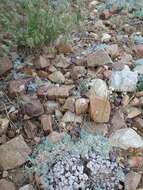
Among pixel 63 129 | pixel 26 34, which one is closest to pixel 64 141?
pixel 63 129

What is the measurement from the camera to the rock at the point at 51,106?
3108 mm

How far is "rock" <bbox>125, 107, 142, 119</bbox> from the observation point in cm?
312

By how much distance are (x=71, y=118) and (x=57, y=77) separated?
0.44 meters

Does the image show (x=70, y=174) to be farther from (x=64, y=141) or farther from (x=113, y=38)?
(x=113, y=38)

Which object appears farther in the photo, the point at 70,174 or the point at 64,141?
the point at 64,141

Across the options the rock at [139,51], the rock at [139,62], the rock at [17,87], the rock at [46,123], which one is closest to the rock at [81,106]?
the rock at [46,123]

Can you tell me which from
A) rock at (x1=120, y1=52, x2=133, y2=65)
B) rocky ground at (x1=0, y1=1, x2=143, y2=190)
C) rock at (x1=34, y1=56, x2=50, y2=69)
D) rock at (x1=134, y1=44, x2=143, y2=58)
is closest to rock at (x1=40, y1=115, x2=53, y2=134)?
rocky ground at (x1=0, y1=1, x2=143, y2=190)

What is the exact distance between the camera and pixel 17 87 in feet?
10.6

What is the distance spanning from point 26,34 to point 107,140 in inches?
44.3

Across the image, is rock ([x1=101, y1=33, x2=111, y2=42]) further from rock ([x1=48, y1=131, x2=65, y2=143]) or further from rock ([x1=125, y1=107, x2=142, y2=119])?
rock ([x1=48, y1=131, x2=65, y2=143])

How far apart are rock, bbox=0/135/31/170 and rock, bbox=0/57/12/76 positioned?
2.23ft

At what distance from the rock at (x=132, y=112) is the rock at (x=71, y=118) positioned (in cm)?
36

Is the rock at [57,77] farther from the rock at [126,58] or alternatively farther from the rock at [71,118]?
the rock at [126,58]

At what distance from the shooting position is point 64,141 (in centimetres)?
290
